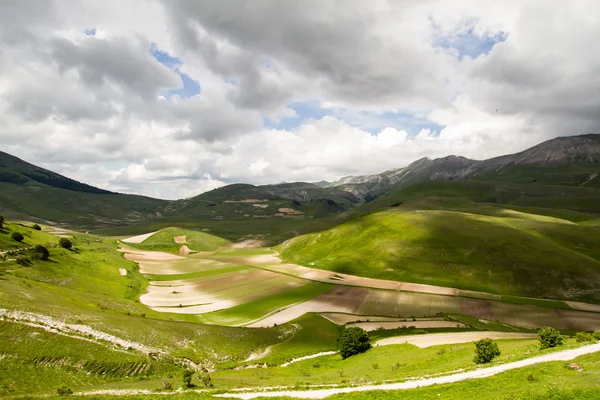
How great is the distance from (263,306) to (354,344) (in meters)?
41.3

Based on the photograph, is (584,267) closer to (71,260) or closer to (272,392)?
(272,392)

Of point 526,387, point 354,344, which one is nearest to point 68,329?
point 354,344

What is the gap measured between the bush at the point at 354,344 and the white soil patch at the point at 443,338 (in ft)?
18.3

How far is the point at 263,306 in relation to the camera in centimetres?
9194

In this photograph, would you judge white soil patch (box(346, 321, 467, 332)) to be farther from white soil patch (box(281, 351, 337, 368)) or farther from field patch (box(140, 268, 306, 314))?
field patch (box(140, 268, 306, 314))

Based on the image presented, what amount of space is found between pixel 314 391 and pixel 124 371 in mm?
25625

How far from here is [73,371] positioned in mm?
39156

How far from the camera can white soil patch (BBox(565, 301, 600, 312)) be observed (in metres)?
88.9

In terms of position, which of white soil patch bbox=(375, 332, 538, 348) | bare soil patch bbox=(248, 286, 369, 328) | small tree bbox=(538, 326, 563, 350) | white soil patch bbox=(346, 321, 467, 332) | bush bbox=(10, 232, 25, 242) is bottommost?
bare soil patch bbox=(248, 286, 369, 328)

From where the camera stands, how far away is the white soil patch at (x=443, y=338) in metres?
58.1

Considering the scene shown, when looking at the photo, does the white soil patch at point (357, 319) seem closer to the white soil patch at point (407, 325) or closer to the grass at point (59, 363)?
the white soil patch at point (407, 325)

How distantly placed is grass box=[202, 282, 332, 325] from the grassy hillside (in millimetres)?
31068

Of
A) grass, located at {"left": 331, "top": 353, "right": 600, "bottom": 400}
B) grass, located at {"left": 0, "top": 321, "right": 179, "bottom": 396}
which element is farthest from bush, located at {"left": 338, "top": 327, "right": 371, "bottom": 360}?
grass, located at {"left": 0, "top": 321, "right": 179, "bottom": 396}

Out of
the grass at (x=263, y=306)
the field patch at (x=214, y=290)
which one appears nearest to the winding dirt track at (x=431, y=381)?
the grass at (x=263, y=306)
